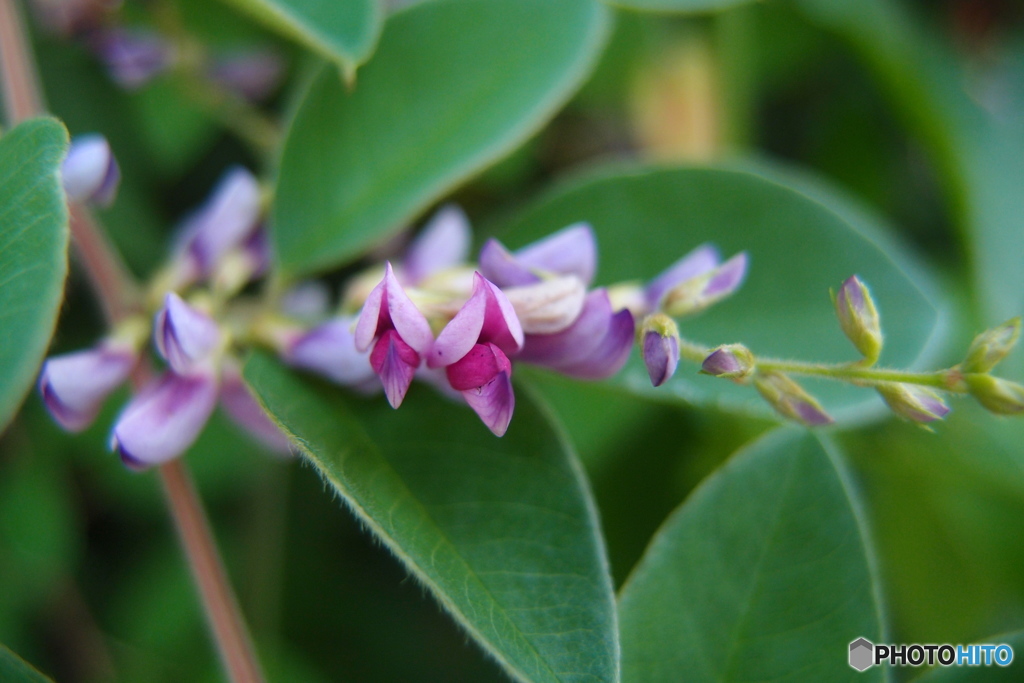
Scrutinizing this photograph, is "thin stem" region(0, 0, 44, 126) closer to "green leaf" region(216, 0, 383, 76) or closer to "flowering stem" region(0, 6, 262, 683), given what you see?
"flowering stem" region(0, 6, 262, 683)

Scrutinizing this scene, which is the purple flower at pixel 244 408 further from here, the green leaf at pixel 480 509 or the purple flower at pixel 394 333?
the purple flower at pixel 394 333

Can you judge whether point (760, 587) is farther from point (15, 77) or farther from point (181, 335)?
point (15, 77)

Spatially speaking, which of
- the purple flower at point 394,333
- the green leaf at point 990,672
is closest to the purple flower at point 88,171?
the purple flower at point 394,333

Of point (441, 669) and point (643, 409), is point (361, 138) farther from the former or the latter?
point (441, 669)

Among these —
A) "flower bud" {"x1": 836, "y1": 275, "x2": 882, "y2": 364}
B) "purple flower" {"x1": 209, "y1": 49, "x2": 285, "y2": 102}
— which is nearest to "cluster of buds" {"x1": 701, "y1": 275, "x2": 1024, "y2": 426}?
"flower bud" {"x1": 836, "y1": 275, "x2": 882, "y2": 364}

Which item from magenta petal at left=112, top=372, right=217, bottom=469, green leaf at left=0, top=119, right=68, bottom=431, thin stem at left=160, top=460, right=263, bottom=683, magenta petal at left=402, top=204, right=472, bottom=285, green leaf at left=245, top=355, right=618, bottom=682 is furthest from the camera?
magenta petal at left=402, top=204, right=472, bottom=285

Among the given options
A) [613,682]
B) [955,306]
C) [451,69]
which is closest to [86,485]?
[451,69]

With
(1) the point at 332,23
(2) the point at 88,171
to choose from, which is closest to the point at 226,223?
(2) the point at 88,171
